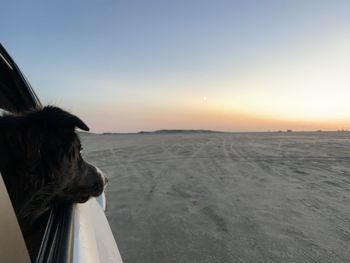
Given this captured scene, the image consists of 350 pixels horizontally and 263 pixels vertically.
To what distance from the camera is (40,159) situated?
169cm

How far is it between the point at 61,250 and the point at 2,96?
5.78ft

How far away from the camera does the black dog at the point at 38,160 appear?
1.53m

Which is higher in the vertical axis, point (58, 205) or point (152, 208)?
point (58, 205)

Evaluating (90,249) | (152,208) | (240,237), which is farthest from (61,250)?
(152,208)

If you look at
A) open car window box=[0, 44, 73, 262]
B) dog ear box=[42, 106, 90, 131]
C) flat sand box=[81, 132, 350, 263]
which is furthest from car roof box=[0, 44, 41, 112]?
flat sand box=[81, 132, 350, 263]

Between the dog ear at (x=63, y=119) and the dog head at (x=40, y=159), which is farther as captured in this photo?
the dog ear at (x=63, y=119)

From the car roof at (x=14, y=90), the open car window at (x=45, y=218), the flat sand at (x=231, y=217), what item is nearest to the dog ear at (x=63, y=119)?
the open car window at (x=45, y=218)

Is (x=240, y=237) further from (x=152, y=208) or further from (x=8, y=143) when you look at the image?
(x=8, y=143)

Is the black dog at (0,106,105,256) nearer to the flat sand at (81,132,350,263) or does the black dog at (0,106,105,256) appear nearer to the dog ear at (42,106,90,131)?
the dog ear at (42,106,90,131)

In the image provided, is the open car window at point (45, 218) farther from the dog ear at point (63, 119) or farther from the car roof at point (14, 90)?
the dog ear at point (63, 119)

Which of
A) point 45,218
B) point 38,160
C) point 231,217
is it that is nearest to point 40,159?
point 38,160

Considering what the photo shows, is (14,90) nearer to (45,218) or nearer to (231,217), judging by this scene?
(45,218)

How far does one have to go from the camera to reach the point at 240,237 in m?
4.05

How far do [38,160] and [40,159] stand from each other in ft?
0.09
